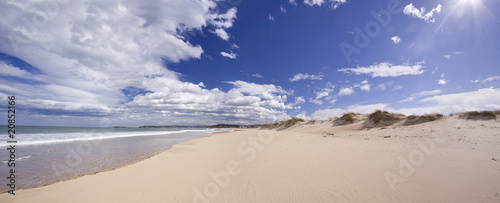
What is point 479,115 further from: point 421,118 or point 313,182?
point 313,182

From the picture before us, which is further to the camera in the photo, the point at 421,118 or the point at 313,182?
the point at 421,118

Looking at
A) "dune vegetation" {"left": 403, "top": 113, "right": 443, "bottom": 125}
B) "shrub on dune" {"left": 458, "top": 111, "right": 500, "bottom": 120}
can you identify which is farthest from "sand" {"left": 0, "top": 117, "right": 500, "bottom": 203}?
"dune vegetation" {"left": 403, "top": 113, "right": 443, "bottom": 125}

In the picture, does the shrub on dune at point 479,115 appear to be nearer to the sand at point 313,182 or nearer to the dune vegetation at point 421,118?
the dune vegetation at point 421,118

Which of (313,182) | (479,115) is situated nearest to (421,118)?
(479,115)

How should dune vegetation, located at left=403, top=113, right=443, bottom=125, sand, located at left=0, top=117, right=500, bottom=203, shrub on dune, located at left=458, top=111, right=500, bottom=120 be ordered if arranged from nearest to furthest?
sand, located at left=0, top=117, right=500, bottom=203, shrub on dune, located at left=458, top=111, right=500, bottom=120, dune vegetation, located at left=403, top=113, right=443, bottom=125

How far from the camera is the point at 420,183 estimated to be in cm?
→ 351

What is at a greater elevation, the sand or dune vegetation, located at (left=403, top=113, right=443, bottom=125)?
dune vegetation, located at (left=403, top=113, right=443, bottom=125)

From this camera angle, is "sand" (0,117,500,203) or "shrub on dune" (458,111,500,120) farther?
"shrub on dune" (458,111,500,120)

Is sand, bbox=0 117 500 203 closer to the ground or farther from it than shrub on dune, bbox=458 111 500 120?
closer to the ground

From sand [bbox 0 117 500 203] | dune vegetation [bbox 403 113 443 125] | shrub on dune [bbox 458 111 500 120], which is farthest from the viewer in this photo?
dune vegetation [bbox 403 113 443 125]

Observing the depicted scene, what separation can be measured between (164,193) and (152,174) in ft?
5.46

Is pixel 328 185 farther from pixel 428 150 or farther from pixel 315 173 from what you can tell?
pixel 428 150

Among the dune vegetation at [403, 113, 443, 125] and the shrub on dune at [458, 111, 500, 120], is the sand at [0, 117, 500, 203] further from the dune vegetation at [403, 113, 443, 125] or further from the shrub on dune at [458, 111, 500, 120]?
the dune vegetation at [403, 113, 443, 125]

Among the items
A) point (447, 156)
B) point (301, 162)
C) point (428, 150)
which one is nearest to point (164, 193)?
point (301, 162)
